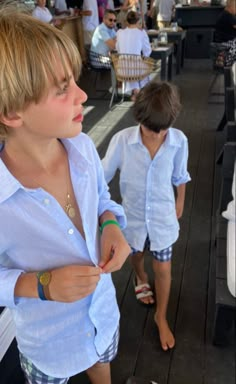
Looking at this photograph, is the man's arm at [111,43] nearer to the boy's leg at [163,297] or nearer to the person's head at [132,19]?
the person's head at [132,19]

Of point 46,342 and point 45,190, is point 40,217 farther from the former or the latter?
point 46,342

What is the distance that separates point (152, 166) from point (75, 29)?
239 inches

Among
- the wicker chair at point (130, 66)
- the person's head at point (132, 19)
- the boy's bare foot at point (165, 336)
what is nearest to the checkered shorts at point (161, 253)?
the boy's bare foot at point (165, 336)

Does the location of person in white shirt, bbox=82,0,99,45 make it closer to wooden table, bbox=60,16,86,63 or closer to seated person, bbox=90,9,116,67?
wooden table, bbox=60,16,86,63

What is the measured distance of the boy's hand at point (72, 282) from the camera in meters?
0.70

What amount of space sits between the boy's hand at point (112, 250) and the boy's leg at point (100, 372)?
450 mm

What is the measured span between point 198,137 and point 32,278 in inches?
126

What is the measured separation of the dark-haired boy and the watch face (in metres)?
0.71

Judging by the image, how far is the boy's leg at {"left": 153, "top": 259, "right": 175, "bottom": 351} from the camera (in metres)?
1.50

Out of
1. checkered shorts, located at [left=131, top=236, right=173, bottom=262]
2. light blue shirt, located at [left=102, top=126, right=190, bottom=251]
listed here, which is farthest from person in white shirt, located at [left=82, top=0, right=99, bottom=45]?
checkered shorts, located at [left=131, top=236, right=173, bottom=262]

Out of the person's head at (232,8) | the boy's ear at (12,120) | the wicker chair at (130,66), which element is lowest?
the wicker chair at (130,66)

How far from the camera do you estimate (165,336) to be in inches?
61.1

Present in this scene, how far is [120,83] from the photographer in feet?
16.5

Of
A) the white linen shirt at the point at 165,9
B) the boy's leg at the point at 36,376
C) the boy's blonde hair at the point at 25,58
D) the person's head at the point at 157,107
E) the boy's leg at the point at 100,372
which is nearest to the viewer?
the boy's blonde hair at the point at 25,58
